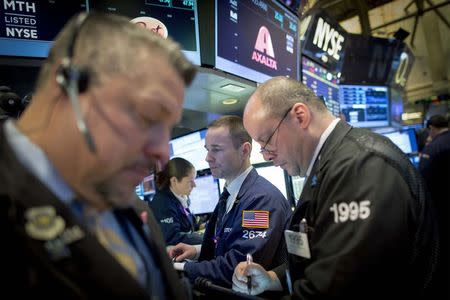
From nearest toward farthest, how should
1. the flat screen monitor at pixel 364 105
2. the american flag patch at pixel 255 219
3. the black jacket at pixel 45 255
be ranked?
1. the black jacket at pixel 45 255
2. the american flag patch at pixel 255 219
3. the flat screen monitor at pixel 364 105

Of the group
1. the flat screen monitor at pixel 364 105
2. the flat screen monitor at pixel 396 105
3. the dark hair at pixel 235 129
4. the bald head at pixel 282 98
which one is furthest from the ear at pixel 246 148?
the flat screen monitor at pixel 396 105

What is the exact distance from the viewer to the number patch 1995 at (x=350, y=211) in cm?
108

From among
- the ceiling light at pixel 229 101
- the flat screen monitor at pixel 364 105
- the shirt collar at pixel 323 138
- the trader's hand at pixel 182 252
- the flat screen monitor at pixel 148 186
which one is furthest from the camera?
the flat screen monitor at pixel 364 105

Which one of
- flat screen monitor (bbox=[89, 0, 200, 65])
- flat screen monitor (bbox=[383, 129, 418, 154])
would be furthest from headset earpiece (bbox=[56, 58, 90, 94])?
flat screen monitor (bbox=[383, 129, 418, 154])

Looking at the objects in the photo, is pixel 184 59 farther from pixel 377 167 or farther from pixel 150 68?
pixel 377 167

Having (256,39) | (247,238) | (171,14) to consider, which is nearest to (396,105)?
(256,39)

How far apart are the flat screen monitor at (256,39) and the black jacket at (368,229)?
4.16 feet

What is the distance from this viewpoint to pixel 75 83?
62 centimetres

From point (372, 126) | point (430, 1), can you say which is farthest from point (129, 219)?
point (430, 1)

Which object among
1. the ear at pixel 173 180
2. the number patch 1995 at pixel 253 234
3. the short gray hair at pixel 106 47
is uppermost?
the short gray hair at pixel 106 47

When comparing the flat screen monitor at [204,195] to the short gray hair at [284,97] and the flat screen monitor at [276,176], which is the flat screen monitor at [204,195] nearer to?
the flat screen monitor at [276,176]

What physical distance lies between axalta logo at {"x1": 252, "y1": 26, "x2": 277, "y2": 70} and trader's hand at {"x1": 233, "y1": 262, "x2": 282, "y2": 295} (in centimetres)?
158

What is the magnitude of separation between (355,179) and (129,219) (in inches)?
29.7

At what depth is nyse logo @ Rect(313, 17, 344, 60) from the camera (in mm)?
3465
